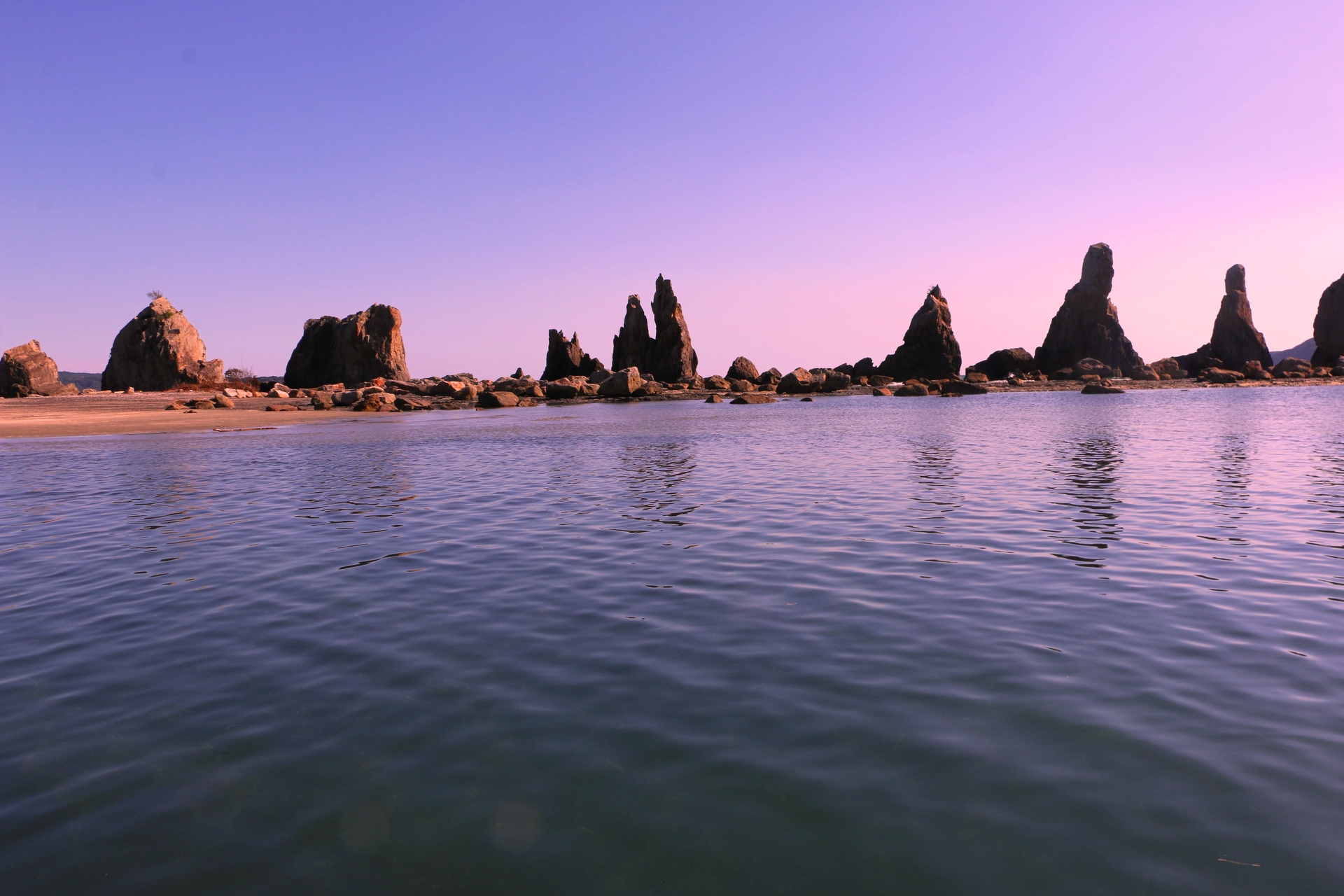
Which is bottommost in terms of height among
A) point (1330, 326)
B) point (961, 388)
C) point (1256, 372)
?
point (961, 388)

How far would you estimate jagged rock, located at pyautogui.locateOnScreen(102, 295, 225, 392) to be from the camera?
71.2 meters

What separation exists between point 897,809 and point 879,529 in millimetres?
8507

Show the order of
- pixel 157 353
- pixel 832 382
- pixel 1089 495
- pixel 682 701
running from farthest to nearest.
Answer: pixel 832 382 < pixel 157 353 < pixel 1089 495 < pixel 682 701

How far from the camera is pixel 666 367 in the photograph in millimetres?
116938

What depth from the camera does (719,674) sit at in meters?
6.17

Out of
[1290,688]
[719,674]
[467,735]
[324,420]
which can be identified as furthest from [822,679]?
[324,420]

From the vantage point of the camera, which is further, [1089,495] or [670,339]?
[670,339]

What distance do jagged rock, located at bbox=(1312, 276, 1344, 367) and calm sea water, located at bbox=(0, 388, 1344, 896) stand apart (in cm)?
16434

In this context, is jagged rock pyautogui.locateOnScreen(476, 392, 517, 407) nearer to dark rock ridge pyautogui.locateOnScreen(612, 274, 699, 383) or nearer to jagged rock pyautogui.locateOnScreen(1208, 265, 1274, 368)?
dark rock ridge pyautogui.locateOnScreen(612, 274, 699, 383)

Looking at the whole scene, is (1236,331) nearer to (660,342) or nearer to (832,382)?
(832,382)

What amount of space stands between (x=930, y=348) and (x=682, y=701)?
128188 millimetres

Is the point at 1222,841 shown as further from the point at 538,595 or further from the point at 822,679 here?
the point at 538,595

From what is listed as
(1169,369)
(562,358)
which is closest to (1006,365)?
(1169,369)

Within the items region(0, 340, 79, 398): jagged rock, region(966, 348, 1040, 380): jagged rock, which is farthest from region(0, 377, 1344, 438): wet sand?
region(966, 348, 1040, 380): jagged rock
